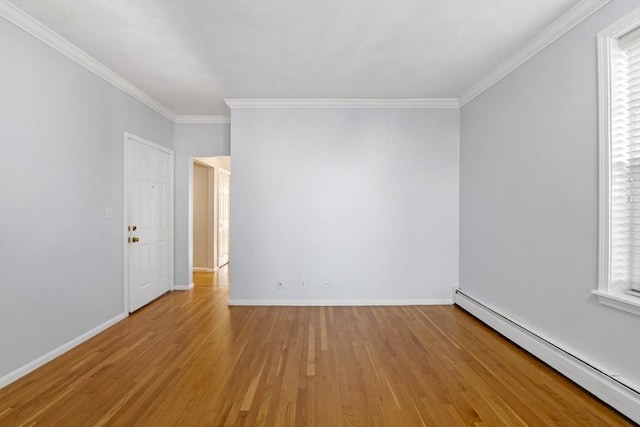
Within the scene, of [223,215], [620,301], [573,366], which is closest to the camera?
[620,301]

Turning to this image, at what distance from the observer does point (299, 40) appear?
2650mm

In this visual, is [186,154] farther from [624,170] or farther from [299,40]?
[624,170]

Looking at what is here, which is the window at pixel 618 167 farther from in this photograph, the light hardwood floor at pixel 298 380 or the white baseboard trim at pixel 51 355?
the white baseboard trim at pixel 51 355

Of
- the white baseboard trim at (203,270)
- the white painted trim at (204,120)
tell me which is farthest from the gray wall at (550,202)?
the white baseboard trim at (203,270)

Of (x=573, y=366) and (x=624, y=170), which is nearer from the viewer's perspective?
(x=624, y=170)

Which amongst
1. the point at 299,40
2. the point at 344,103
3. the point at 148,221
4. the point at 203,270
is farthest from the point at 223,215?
the point at 299,40

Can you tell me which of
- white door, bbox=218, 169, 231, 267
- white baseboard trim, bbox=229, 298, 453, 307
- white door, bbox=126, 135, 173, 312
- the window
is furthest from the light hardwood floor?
white door, bbox=218, 169, 231, 267

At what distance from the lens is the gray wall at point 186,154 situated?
4.84m

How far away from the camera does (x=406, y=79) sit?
3463mm

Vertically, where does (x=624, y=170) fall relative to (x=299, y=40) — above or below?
below

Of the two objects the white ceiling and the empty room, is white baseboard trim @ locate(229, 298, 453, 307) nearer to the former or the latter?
the empty room

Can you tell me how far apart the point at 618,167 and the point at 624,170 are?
4 cm

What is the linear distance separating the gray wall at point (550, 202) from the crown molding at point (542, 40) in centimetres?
5

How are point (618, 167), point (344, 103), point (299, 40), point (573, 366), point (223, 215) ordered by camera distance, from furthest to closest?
point (223, 215), point (344, 103), point (299, 40), point (573, 366), point (618, 167)
